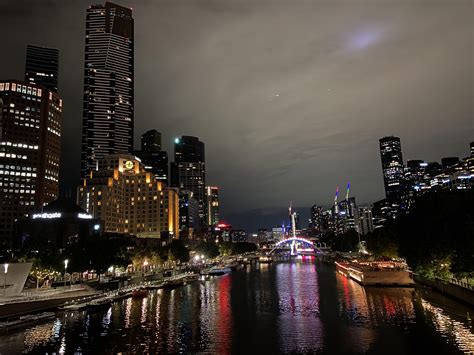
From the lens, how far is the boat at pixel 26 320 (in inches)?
1849

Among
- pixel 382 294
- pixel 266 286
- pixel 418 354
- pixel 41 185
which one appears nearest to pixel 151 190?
pixel 41 185

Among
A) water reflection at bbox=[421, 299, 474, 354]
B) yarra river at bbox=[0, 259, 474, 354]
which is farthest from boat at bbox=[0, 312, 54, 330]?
water reflection at bbox=[421, 299, 474, 354]

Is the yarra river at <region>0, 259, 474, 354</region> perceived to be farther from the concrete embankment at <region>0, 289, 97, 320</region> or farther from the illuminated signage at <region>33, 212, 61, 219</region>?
the illuminated signage at <region>33, 212, 61, 219</region>

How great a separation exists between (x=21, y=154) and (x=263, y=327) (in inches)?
7114

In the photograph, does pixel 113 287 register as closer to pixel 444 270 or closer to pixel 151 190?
pixel 444 270

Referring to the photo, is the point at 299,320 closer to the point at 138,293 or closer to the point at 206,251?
the point at 138,293

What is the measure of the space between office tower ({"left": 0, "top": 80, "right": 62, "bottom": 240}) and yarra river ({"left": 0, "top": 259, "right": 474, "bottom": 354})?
468ft

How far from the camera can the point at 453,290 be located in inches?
2378

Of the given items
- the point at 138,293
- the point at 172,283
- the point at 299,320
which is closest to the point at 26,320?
the point at 138,293

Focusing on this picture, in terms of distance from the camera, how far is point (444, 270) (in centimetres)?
6419

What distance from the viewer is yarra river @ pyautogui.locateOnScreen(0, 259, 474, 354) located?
4012 centimetres

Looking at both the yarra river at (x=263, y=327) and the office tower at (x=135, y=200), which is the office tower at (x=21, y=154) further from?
the yarra river at (x=263, y=327)

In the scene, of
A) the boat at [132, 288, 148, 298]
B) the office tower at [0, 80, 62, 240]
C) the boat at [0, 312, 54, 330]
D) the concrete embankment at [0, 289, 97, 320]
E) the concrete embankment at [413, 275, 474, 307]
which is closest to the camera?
the boat at [0, 312, 54, 330]

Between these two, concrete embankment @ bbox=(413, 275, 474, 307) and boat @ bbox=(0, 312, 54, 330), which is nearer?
boat @ bbox=(0, 312, 54, 330)
